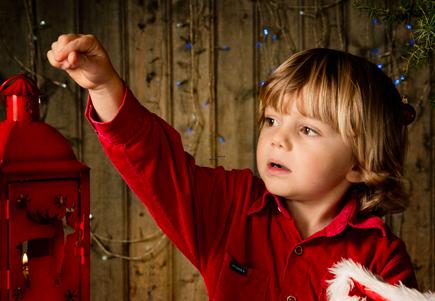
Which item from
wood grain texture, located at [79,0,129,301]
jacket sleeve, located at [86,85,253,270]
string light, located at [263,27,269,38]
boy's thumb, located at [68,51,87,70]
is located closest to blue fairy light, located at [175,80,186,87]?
wood grain texture, located at [79,0,129,301]

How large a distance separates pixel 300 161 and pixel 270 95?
0.16 m

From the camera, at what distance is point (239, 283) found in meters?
1.12

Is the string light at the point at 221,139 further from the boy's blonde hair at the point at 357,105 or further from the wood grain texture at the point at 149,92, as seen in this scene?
the boy's blonde hair at the point at 357,105

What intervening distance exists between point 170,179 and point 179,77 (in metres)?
1.13

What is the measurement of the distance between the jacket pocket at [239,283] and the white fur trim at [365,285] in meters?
0.24

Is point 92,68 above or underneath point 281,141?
above

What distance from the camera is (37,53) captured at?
2.04 m

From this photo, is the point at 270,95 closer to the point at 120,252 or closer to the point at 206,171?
the point at 206,171

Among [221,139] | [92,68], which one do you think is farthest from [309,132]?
[221,139]

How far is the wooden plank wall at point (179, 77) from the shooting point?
82.0 inches

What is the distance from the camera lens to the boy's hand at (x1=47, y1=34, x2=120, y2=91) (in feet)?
2.58

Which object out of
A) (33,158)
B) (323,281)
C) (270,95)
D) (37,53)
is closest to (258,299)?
(323,281)

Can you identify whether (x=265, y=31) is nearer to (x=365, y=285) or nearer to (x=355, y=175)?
(x=355, y=175)

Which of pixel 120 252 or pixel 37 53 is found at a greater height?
pixel 37 53
